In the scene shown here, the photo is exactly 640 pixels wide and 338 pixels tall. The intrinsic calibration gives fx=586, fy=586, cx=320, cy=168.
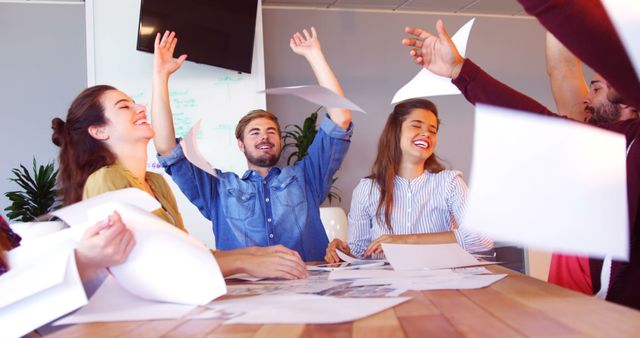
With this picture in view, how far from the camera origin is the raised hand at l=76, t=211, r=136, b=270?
742 mm

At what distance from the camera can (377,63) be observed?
5141 mm

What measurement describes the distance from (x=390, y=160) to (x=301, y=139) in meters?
1.92

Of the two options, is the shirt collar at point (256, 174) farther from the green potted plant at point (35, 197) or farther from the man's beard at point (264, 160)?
the green potted plant at point (35, 197)

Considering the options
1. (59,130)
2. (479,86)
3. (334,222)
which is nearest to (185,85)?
(334,222)

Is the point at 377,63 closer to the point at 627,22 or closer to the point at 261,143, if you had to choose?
the point at 261,143

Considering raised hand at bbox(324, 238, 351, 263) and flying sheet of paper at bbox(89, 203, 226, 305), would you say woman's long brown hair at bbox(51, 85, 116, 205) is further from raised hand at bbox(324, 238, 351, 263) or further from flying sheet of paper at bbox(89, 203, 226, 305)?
flying sheet of paper at bbox(89, 203, 226, 305)

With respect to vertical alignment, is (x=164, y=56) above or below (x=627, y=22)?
above

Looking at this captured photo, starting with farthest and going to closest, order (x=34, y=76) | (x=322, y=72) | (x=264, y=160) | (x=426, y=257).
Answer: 1. (x=34, y=76)
2. (x=264, y=160)
3. (x=322, y=72)
4. (x=426, y=257)

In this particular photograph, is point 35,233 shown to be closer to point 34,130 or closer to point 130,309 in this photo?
point 130,309

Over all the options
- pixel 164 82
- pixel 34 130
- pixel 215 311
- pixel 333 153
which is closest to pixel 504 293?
pixel 215 311

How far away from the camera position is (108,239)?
741 millimetres

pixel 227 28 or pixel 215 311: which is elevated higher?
pixel 227 28

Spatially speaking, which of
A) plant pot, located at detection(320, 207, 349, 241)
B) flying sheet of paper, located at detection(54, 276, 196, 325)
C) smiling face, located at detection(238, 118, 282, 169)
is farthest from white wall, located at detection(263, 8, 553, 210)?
flying sheet of paper, located at detection(54, 276, 196, 325)

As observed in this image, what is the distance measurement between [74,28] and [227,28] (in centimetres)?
131
